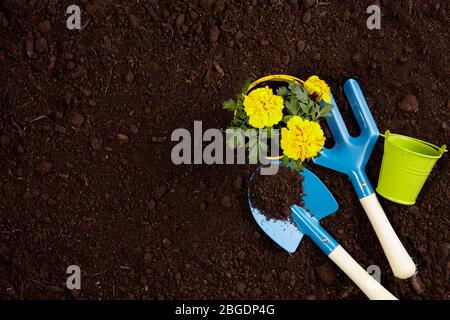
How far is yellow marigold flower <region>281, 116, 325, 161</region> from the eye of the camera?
4.06 feet

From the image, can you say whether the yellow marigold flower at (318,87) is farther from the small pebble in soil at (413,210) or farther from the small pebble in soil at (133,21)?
the small pebble in soil at (133,21)

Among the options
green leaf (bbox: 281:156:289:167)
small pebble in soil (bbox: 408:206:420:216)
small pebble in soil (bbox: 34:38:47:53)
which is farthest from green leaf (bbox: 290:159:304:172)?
small pebble in soil (bbox: 34:38:47:53)

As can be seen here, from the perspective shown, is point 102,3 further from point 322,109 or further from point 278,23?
point 322,109

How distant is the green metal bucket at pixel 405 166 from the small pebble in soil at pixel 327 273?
0.24 meters

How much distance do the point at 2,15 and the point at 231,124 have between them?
691 millimetres

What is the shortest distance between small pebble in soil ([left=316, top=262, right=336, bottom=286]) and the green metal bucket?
241 millimetres

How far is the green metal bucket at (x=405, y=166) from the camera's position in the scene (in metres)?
1.39

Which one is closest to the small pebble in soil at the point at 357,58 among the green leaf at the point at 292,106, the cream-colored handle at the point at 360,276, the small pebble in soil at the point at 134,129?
the green leaf at the point at 292,106

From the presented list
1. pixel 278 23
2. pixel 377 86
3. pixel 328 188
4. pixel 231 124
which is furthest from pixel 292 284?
pixel 278 23

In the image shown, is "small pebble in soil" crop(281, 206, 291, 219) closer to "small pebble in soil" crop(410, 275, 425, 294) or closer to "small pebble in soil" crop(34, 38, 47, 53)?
"small pebble in soil" crop(410, 275, 425, 294)

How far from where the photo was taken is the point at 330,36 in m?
1.53

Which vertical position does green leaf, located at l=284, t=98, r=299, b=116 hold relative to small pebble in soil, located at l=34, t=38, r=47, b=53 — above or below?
below

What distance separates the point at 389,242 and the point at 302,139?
1.33ft

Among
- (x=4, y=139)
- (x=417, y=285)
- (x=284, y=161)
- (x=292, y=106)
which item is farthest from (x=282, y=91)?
(x=4, y=139)
